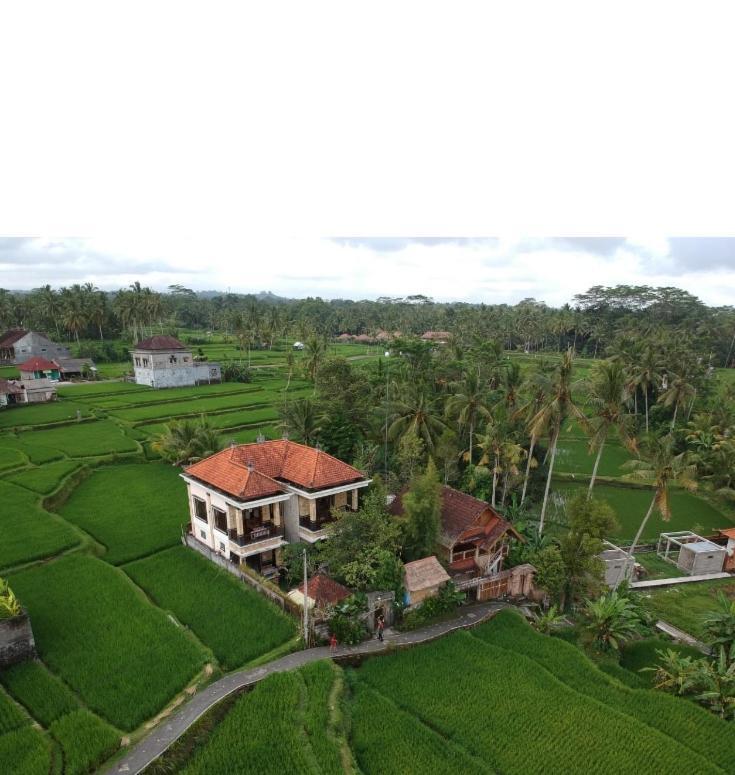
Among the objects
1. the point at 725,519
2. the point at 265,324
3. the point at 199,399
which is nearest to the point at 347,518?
the point at 725,519

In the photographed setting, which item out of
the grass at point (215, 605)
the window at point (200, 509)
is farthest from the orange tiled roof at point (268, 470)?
the grass at point (215, 605)

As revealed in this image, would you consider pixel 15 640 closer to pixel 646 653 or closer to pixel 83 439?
pixel 646 653

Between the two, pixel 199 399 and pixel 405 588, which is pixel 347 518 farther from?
pixel 199 399

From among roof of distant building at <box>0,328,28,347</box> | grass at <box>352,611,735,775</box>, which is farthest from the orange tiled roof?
roof of distant building at <box>0,328,28,347</box>

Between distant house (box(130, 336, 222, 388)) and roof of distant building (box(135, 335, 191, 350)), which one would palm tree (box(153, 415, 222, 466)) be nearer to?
distant house (box(130, 336, 222, 388))

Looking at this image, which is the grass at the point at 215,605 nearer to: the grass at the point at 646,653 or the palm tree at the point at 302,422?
the palm tree at the point at 302,422

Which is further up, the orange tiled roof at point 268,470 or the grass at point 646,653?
the orange tiled roof at point 268,470
